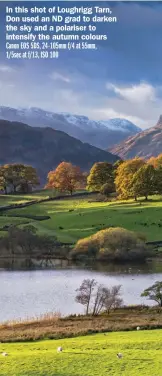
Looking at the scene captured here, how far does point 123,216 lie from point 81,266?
2284cm

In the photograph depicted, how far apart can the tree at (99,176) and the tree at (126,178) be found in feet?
26.3

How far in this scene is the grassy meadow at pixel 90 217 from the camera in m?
95.7

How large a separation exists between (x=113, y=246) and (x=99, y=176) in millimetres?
52002

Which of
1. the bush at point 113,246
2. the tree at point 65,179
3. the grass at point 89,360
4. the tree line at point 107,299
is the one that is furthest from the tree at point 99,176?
the grass at point 89,360

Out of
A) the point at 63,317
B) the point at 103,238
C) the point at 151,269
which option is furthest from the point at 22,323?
the point at 103,238

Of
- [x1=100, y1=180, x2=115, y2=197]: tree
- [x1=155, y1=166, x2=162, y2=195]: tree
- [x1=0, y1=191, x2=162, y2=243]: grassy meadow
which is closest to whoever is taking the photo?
[x1=0, y1=191, x2=162, y2=243]: grassy meadow

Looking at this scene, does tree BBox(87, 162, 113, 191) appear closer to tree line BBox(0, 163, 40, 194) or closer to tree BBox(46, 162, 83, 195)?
tree BBox(46, 162, 83, 195)

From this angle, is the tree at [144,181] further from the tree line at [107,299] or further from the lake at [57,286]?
the tree line at [107,299]

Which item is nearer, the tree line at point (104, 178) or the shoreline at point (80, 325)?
the shoreline at point (80, 325)

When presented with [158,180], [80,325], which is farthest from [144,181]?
[80,325]

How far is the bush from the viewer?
8575cm

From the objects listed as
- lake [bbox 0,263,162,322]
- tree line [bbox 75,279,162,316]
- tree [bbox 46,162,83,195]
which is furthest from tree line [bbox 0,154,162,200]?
tree line [bbox 75,279,162,316]

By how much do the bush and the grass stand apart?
55.6 meters

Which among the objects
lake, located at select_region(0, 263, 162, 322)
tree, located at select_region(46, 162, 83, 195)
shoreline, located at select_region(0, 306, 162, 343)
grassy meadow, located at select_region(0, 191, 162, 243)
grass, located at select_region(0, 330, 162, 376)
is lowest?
Result: lake, located at select_region(0, 263, 162, 322)
